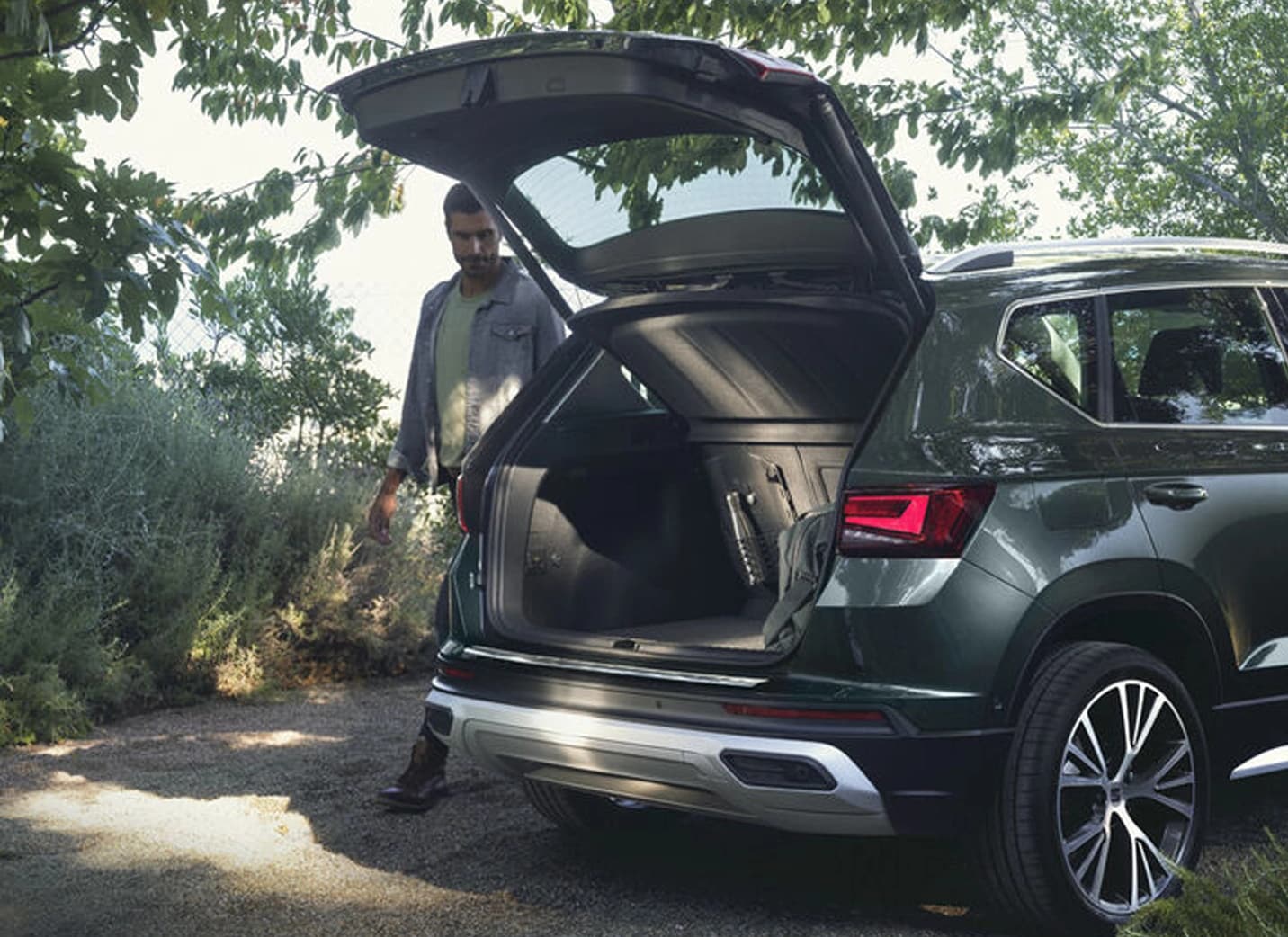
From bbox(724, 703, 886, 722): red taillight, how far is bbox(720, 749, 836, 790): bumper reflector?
0.11 metres

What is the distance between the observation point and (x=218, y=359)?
1285 cm

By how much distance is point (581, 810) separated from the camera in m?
5.71

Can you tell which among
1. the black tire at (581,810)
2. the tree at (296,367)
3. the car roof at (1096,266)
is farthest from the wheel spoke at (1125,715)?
the tree at (296,367)

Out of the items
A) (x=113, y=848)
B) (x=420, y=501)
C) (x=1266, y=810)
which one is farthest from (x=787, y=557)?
(x=420, y=501)

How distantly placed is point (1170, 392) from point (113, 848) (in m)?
3.69

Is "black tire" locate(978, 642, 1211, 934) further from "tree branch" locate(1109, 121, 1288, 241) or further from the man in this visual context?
"tree branch" locate(1109, 121, 1288, 241)

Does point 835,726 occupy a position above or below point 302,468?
below

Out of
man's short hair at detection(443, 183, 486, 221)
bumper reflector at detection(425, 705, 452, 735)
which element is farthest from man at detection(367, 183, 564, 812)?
bumper reflector at detection(425, 705, 452, 735)

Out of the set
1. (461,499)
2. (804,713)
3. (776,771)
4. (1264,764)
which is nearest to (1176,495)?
(1264,764)

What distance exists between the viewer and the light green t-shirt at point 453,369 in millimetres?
6352

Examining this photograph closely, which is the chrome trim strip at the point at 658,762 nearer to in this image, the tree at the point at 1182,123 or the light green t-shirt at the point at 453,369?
the light green t-shirt at the point at 453,369

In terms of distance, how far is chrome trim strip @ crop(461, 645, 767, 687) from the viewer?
447 centimetres

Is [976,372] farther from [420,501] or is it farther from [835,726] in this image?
[420,501]

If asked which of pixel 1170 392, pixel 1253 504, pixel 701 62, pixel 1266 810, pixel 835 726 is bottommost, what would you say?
pixel 1266 810
